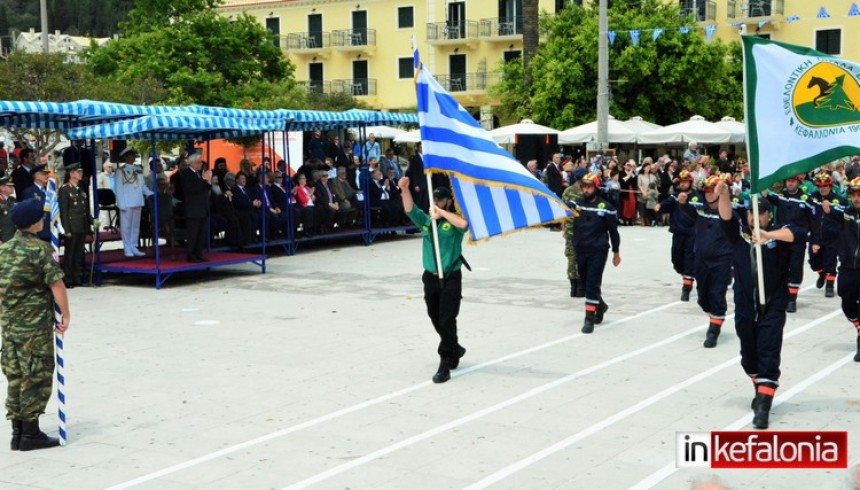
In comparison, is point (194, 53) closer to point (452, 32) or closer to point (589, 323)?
point (452, 32)

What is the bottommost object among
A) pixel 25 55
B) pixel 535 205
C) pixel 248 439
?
pixel 248 439

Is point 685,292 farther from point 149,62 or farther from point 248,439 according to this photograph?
point 149,62

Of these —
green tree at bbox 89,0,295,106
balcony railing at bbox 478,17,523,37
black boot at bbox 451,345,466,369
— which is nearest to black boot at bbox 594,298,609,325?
black boot at bbox 451,345,466,369

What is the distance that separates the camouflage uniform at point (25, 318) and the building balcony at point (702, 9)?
48131 mm

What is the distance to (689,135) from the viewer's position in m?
31.7

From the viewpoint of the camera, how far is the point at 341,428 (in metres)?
8.59

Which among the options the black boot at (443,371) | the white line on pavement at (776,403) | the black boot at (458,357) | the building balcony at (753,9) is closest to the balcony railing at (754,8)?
the building balcony at (753,9)

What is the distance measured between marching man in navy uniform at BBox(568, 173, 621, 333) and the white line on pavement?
2.82 metres

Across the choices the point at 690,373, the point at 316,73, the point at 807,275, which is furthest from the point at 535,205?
the point at 316,73

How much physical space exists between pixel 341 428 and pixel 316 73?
5788 centimetres

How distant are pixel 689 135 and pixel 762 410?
2414 cm

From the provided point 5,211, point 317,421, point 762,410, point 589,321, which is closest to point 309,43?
point 5,211

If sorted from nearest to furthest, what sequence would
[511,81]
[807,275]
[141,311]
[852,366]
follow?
A: [852,366] → [141,311] → [807,275] → [511,81]

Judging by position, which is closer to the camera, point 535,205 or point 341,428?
point 341,428
